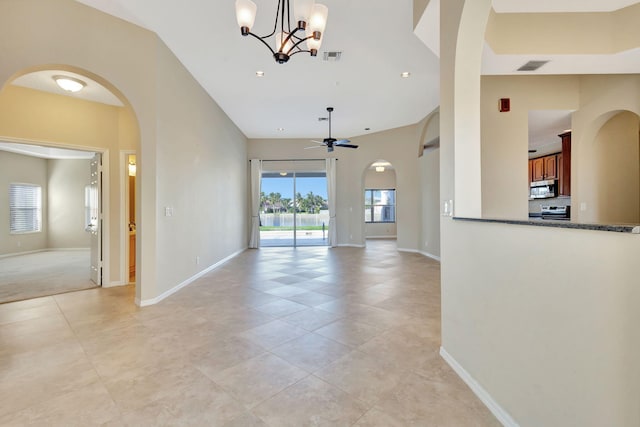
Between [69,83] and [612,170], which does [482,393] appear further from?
[69,83]

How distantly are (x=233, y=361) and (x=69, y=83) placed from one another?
4208 millimetres

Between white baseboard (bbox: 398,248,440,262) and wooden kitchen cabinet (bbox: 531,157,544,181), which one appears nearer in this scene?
white baseboard (bbox: 398,248,440,262)

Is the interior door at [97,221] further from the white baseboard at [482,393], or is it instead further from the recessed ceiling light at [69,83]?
the white baseboard at [482,393]

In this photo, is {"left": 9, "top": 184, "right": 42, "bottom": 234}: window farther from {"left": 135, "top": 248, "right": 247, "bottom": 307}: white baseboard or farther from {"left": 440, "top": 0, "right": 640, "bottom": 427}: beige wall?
{"left": 440, "top": 0, "right": 640, "bottom": 427}: beige wall

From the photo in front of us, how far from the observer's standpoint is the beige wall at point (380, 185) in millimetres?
11906

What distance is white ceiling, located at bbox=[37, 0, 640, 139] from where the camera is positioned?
3.17 meters

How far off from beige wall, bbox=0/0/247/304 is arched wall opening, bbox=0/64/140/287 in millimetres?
14

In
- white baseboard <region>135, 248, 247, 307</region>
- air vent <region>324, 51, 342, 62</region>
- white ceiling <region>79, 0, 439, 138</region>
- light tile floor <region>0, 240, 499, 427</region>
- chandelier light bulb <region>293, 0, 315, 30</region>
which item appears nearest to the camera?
light tile floor <region>0, 240, 499, 427</region>

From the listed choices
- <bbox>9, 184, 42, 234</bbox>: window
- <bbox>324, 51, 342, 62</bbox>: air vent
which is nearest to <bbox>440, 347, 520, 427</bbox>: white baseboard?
<bbox>324, 51, 342, 62</bbox>: air vent

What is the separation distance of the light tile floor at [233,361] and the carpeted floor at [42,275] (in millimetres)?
588

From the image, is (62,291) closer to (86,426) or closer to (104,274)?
(104,274)

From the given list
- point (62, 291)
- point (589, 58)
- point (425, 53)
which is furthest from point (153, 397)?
point (589, 58)

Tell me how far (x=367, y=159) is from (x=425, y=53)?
15.8 ft

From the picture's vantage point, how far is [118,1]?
3111 mm
